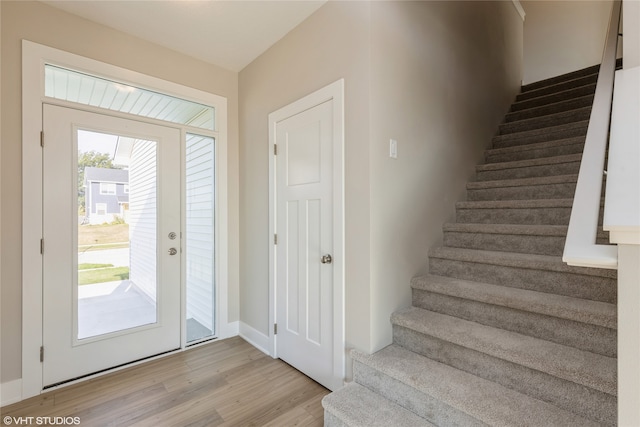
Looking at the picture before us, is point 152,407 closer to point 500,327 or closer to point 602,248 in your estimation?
point 500,327

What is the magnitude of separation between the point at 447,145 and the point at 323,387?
2122 millimetres

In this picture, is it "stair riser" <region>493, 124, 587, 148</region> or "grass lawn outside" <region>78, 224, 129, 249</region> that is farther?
"stair riser" <region>493, 124, 587, 148</region>

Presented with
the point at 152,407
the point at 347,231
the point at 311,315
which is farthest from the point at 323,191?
the point at 152,407

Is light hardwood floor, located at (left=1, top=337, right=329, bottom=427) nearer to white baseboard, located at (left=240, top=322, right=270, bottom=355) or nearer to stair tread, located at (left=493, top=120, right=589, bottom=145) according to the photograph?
white baseboard, located at (left=240, top=322, right=270, bottom=355)

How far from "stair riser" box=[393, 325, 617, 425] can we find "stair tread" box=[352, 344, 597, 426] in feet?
0.10

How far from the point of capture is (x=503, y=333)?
167 centimetres

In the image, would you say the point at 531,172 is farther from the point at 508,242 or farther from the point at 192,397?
the point at 192,397

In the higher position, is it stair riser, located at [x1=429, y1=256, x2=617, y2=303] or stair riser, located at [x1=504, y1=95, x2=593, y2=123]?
stair riser, located at [x1=504, y1=95, x2=593, y2=123]

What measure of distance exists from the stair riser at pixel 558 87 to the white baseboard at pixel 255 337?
411 centimetres

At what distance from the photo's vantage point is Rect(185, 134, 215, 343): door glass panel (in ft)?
9.22

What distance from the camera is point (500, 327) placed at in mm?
1749

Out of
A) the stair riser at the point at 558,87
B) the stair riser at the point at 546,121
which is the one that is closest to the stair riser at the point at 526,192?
the stair riser at the point at 546,121

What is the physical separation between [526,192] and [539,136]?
91 centimetres

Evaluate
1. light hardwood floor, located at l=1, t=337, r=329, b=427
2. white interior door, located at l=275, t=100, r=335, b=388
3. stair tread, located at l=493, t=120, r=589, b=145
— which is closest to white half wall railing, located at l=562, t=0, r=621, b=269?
white interior door, located at l=275, t=100, r=335, b=388
